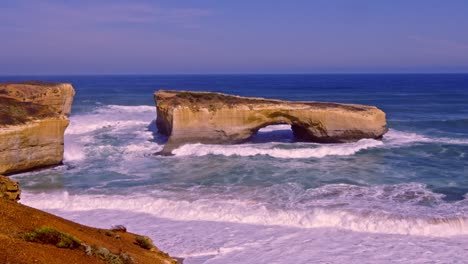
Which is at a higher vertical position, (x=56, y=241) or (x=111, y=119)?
(x=56, y=241)

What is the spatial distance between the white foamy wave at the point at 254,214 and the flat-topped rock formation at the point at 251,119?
861 cm

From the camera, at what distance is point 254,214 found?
48.5 feet

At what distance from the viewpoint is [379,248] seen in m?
12.3

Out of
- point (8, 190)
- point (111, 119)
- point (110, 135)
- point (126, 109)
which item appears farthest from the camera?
point (126, 109)

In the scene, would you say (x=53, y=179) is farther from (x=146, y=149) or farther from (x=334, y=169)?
(x=334, y=169)

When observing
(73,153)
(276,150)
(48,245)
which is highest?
(48,245)

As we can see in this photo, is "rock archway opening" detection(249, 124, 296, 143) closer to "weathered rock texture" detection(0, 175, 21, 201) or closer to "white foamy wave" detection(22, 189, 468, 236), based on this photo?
"white foamy wave" detection(22, 189, 468, 236)

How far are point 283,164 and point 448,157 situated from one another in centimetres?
768

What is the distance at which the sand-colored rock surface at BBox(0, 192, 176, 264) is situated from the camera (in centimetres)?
727

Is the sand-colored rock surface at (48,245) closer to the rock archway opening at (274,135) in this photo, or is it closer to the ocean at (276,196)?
the ocean at (276,196)

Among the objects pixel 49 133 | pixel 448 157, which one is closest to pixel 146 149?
pixel 49 133

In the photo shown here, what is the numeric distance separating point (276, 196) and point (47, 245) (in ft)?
32.0

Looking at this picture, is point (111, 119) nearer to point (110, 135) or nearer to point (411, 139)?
point (110, 135)

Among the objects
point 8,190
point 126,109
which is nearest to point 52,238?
point 8,190
